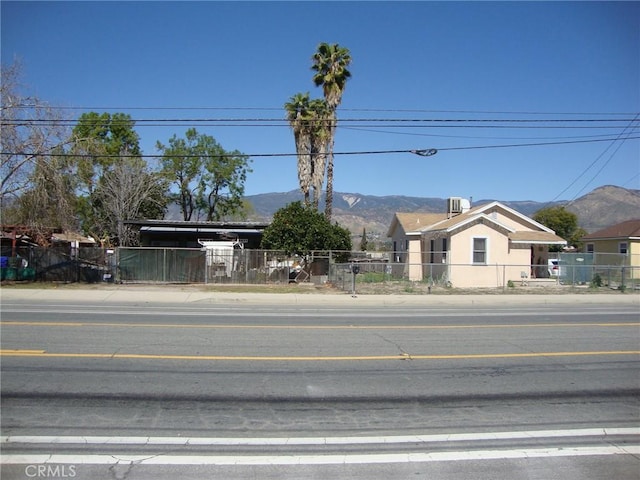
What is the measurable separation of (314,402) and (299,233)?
76.3ft

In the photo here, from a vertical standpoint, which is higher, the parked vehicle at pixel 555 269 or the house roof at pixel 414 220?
the house roof at pixel 414 220

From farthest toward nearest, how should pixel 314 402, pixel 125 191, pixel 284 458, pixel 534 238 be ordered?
pixel 125 191, pixel 534 238, pixel 314 402, pixel 284 458

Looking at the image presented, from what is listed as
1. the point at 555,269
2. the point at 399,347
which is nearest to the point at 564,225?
the point at 555,269

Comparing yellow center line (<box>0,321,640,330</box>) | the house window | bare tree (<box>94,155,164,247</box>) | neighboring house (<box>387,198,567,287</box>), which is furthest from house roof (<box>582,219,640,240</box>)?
bare tree (<box>94,155,164,247</box>)

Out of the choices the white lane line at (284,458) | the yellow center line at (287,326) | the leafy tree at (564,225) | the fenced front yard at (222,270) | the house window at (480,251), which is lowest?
the white lane line at (284,458)

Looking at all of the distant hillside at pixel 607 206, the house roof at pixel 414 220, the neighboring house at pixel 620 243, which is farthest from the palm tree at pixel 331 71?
the distant hillside at pixel 607 206

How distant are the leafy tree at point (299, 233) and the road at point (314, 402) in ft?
58.3

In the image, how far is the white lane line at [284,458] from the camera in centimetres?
451

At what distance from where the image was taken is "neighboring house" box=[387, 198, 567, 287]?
27.7 m

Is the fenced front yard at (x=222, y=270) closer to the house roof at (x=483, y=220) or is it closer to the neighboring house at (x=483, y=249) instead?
the neighboring house at (x=483, y=249)

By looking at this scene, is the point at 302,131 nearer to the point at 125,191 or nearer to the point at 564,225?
the point at 125,191

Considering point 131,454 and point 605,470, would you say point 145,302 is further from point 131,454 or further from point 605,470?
point 605,470
